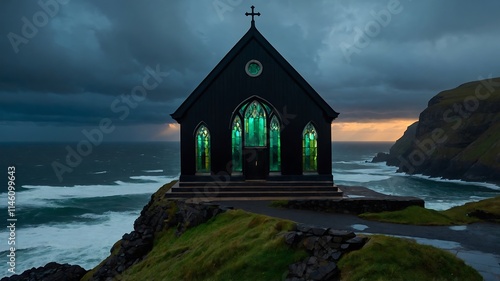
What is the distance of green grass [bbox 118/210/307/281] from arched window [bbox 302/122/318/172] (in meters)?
8.50

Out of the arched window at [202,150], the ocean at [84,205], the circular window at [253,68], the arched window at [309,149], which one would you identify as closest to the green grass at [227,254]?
the arched window at [202,150]

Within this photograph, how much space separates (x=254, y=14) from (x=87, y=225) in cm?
3855

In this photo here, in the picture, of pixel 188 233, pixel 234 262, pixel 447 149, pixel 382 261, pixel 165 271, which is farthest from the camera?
pixel 447 149

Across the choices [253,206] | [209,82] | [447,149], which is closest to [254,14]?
[209,82]

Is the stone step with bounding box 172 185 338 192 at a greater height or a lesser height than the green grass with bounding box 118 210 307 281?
greater

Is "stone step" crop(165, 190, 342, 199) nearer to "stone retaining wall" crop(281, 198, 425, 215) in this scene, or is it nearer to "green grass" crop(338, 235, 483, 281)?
A: "stone retaining wall" crop(281, 198, 425, 215)

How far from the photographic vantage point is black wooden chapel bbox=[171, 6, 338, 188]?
23016mm

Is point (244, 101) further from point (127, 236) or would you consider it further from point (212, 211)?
point (127, 236)

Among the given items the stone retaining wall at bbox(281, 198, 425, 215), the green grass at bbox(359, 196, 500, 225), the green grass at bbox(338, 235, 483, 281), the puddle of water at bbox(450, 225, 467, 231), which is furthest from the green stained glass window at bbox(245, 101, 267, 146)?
the green grass at bbox(338, 235, 483, 281)

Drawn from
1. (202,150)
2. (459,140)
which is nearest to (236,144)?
(202,150)

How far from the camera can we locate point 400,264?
9016 mm

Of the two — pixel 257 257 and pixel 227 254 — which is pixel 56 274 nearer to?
pixel 227 254

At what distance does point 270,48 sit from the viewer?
23281mm

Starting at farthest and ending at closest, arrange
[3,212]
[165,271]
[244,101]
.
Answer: [3,212] < [244,101] < [165,271]
